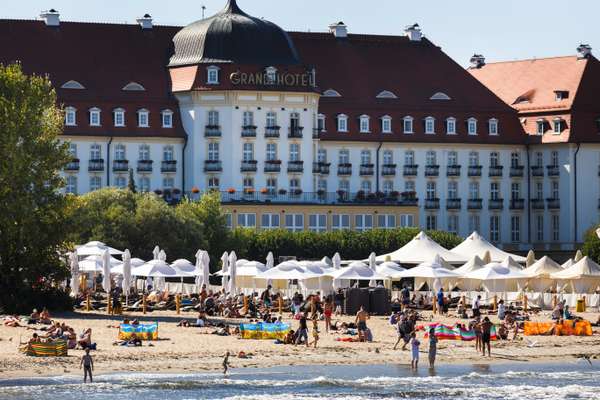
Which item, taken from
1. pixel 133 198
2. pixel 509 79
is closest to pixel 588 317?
pixel 133 198

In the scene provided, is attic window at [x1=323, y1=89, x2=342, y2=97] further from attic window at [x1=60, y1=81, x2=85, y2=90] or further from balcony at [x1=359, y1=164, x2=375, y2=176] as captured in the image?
attic window at [x1=60, y1=81, x2=85, y2=90]

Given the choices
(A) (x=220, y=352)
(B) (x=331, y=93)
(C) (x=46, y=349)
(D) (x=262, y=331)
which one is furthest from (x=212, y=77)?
(C) (x=46, y=349)

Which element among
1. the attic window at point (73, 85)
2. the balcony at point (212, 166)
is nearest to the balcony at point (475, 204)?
the balcony at point (212, 166)

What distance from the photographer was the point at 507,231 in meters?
168

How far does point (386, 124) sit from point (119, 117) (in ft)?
63.6

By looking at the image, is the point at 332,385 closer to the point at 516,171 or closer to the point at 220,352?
the point at 220,352

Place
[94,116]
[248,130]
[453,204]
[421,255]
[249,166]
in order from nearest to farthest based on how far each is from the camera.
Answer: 1. [421,255]
2. [94,116]
3. [248,130]
4. [249,166]
5. [453,204]

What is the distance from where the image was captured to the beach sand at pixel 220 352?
85750 mm

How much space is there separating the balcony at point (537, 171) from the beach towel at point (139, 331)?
252 ft

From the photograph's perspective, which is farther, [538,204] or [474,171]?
[538,204]

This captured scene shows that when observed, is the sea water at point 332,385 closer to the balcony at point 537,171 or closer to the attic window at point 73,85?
the attic window at point 73,85

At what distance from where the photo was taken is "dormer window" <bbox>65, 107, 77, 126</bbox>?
156m

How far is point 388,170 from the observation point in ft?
541

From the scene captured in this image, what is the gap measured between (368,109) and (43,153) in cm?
6337
